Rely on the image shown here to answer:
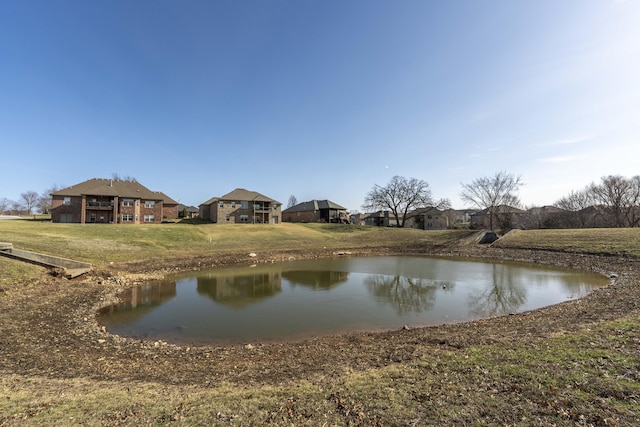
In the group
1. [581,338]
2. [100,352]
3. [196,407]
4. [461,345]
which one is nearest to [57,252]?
[100,352]

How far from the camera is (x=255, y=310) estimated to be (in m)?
13.8

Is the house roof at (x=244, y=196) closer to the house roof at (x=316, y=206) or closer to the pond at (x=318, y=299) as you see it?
the house roof at (x=316, y=206)

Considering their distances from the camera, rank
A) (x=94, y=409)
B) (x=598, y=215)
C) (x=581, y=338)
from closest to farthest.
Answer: (x=94, y=409), (x=581, y=338), (x=598, y=215)

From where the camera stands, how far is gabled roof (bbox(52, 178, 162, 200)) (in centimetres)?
4419

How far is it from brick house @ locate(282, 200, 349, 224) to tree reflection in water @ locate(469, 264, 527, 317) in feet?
172

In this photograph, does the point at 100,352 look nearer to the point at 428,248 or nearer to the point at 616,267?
the point at 616,267

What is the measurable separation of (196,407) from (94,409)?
165cm

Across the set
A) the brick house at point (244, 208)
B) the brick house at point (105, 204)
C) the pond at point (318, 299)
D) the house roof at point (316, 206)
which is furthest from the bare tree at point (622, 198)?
the brick house at point (105, 204)

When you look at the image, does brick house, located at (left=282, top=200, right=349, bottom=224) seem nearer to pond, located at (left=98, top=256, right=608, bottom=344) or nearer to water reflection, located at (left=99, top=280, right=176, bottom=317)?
pond, located at (left=98, top=256, right=608, bottom=344)

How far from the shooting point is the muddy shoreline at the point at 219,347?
262 inches

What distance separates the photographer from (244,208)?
56.8 metres

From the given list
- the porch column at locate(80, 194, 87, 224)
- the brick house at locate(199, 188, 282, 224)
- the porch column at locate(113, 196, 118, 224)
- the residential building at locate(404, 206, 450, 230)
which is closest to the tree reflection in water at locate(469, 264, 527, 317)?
the brick house at locate(199, 188, 282, 224)

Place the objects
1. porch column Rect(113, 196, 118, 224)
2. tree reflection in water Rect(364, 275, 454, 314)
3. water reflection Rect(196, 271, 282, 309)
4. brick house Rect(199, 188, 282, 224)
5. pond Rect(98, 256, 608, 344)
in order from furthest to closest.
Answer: brick house Rect(199, 188, 282, 224), porch column Rect(113, 196, 118, 224), water reflection Rect(196, 271, 282, 309), tree reflection in water Rect(364, 275, 454, 314), pond Rect(98, 256, 608, 344)

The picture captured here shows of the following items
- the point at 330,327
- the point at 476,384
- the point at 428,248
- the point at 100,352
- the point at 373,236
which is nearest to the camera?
the point at 476,384
